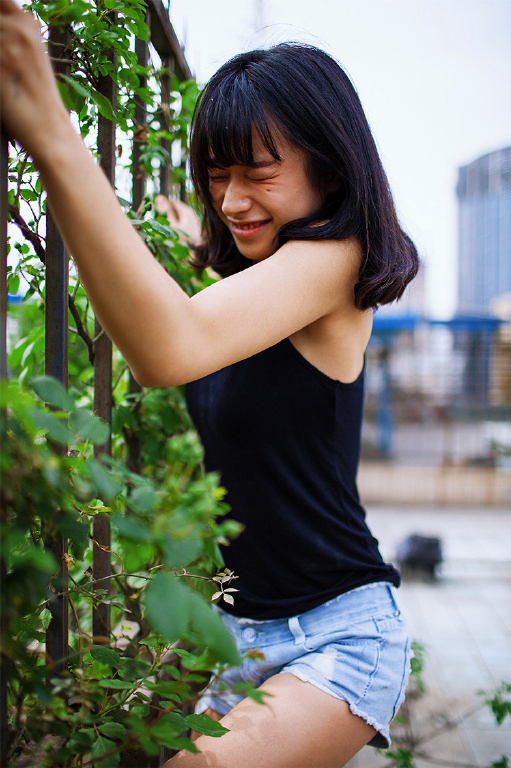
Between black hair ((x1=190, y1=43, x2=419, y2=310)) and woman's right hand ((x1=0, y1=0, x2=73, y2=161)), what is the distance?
511 millimetres

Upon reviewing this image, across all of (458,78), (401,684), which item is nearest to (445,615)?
(401,684)

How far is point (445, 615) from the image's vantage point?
400 cm

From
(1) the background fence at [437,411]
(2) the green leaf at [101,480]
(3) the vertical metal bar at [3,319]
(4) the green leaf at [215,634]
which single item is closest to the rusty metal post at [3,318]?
(3) the vertical metal bar at [3,319]

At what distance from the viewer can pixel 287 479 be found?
1.21m

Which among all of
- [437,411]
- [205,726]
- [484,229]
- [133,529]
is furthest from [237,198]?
[484,229]

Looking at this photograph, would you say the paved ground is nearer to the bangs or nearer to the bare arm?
the bare arm

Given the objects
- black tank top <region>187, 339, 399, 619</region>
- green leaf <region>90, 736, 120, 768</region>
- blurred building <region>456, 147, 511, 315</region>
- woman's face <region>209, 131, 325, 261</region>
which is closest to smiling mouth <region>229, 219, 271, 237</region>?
woman's face <region>209, 131, 325, 261</region>

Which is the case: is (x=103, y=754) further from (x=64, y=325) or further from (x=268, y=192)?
(x=268, y=192)

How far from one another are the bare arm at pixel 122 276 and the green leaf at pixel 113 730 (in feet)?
1.46

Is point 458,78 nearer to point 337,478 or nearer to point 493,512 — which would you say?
point 493,512

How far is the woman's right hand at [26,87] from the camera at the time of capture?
556 millimetres

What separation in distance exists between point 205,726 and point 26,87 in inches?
31.1

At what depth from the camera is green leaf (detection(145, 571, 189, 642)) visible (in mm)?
488

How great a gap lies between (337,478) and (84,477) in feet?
2.31
